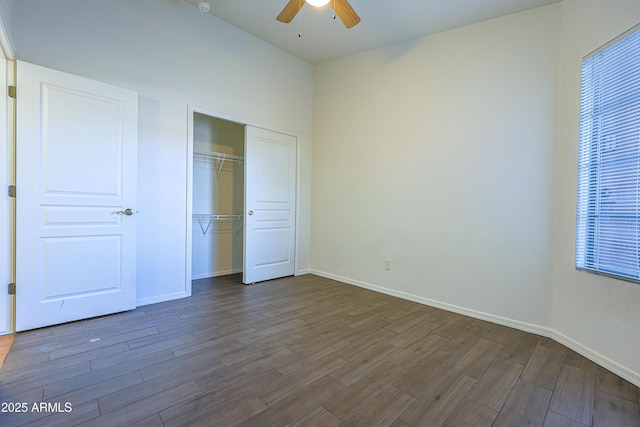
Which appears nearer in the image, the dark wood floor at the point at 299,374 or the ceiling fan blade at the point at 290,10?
the dark wood floor at the point at 299,374

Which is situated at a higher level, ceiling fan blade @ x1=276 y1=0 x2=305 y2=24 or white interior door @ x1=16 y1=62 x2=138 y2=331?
ceiling fan blade @ x1=276 y1=0 x2=305 y2=24

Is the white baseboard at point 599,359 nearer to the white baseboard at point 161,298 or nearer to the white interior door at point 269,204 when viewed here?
the white interior door at point 269,204

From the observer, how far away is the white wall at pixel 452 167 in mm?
2771

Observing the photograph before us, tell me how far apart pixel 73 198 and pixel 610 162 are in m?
4.34

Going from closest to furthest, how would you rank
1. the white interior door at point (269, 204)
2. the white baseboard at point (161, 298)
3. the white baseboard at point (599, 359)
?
the white baseboard at point (599, 359) → the white baseboard at point (161, 298) → the white interior door at point (269, 204)

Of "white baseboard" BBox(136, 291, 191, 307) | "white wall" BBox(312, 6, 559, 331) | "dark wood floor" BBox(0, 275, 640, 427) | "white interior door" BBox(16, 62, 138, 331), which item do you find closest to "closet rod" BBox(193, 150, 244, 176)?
"white interior door" BBox(16, 62, 138, 331)

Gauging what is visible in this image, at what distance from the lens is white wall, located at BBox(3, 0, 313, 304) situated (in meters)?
2.60

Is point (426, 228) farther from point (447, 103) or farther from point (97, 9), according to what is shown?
point (97, 9)

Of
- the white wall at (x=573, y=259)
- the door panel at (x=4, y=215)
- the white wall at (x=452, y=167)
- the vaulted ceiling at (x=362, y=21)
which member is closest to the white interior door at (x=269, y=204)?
the white wall at (x=452, y=167)

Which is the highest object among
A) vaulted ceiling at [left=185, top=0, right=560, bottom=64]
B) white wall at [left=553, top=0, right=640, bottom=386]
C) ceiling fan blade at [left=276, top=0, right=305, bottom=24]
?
vaulted ceiling at [left=185, top=0, right=560, bottom=64]

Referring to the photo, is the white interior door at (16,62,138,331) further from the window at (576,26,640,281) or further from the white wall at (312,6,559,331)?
the window at (576,26,640,281)

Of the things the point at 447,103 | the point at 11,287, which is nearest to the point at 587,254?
the point at 447,103

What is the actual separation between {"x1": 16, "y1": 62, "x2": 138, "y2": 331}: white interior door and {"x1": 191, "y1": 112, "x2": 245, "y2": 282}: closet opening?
138 cm

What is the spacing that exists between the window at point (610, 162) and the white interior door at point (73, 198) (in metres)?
4.00
